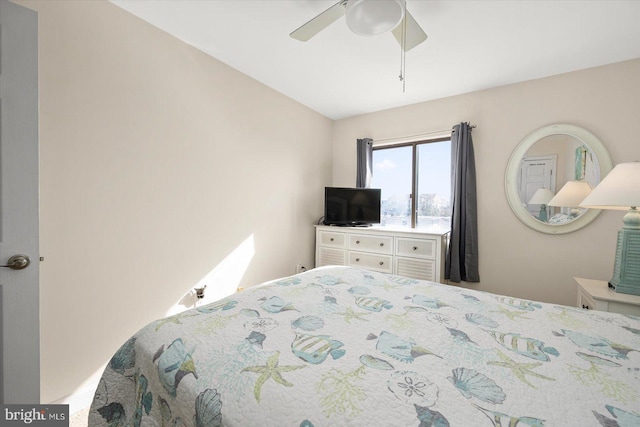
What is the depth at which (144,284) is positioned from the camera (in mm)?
1923

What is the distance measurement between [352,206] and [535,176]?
6.35 ft

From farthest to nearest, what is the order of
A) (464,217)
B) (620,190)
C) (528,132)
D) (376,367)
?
(464,217), (528,132), (620,190), (376,367)

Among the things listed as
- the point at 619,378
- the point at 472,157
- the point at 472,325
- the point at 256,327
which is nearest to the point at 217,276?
the point at 256,327

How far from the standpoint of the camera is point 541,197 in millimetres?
2637

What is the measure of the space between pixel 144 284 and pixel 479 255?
10.5 ft

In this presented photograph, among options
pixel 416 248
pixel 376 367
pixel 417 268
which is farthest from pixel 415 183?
pixel 376 367

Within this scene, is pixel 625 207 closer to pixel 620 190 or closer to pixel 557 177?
pixel 620 190

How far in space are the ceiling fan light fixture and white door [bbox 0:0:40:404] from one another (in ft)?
5.04

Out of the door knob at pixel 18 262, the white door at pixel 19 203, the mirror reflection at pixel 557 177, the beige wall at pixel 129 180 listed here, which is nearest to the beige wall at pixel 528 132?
the mirror reflection at pixel 557 177

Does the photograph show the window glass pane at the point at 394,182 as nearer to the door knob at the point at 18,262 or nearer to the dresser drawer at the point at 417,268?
the dresser drawer at the point at 417,268

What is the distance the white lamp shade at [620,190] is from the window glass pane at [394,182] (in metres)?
1.86

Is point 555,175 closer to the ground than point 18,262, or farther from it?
farther from it

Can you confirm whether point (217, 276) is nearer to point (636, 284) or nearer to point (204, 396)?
point (204, 396)

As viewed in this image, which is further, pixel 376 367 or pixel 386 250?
pixel 386 250
